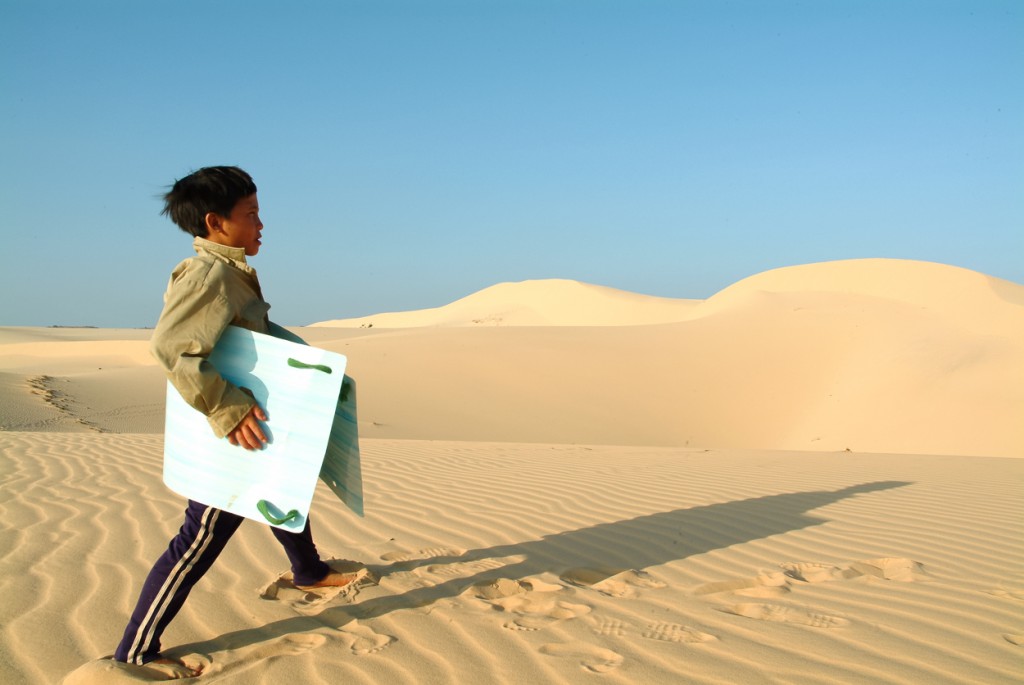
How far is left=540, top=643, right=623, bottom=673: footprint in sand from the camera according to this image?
2.64 m

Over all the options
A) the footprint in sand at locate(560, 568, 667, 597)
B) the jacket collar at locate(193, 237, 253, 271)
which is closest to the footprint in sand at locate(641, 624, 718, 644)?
the footprint in sand at locate(560, 568, 667, 597)

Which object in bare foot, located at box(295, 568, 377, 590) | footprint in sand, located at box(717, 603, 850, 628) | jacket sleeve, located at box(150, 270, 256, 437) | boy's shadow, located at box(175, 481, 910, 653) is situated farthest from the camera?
bare foot, located at box(295, 568, 377, 590)

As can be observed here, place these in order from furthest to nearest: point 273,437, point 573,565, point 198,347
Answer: point 573,565 < point 273,437 < point 198,347

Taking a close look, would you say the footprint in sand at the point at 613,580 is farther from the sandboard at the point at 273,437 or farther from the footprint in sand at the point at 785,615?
the sandboard at the point at 273,437

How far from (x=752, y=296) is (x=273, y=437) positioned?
28.4 m

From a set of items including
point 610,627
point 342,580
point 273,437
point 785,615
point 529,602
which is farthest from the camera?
point 342,580

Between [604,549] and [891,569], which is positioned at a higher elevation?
[891,569]

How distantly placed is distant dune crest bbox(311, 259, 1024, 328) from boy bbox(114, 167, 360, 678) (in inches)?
950

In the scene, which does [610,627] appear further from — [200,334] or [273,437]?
[200,334]

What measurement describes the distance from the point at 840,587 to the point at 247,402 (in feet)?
8.81

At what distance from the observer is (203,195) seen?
110 inches

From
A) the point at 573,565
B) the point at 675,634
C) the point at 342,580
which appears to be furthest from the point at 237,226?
the point at 573,565

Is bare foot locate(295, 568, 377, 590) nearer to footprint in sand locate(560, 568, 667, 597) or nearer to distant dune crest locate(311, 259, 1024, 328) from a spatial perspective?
footprint in sand locate(560, 568, 667, 597)

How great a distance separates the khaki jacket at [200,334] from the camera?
255cm
